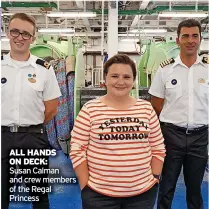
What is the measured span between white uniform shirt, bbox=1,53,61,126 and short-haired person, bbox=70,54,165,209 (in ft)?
2.49

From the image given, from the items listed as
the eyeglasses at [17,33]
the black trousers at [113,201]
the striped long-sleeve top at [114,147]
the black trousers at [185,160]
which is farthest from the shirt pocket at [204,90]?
the eyeglasses at [17,33]

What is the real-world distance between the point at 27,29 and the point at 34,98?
0.51 metres

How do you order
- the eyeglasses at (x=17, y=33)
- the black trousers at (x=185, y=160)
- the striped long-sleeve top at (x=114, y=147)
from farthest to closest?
1. the black trousers at (x=185, y=160)
2. the eyeglasses at (x=17, y=33)
3. the striped long-sleeve top at (x=114, y=147)

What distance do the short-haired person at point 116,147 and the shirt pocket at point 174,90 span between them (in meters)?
0.86

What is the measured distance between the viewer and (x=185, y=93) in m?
3.02

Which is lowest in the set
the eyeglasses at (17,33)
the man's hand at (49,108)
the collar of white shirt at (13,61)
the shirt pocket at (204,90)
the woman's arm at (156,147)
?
the woman's arm at (156,147)

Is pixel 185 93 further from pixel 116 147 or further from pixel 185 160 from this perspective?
pixel 116 147

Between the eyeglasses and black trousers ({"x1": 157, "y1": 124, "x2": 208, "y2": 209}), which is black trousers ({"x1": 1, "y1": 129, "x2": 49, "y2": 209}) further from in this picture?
black trousers ({"x1": 157, "y1": 124, "x2": 208, "y2": 209})

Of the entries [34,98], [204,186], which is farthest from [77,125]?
[204,186]

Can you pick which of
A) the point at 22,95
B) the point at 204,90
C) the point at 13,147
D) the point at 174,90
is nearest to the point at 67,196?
the point at 13,147

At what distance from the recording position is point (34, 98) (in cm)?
282

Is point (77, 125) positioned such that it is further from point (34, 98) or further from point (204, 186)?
point (204, 186)

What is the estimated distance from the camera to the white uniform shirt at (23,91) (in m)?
2.79

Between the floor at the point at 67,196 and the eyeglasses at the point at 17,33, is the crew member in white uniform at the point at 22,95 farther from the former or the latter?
the floor at the point at 67,196
